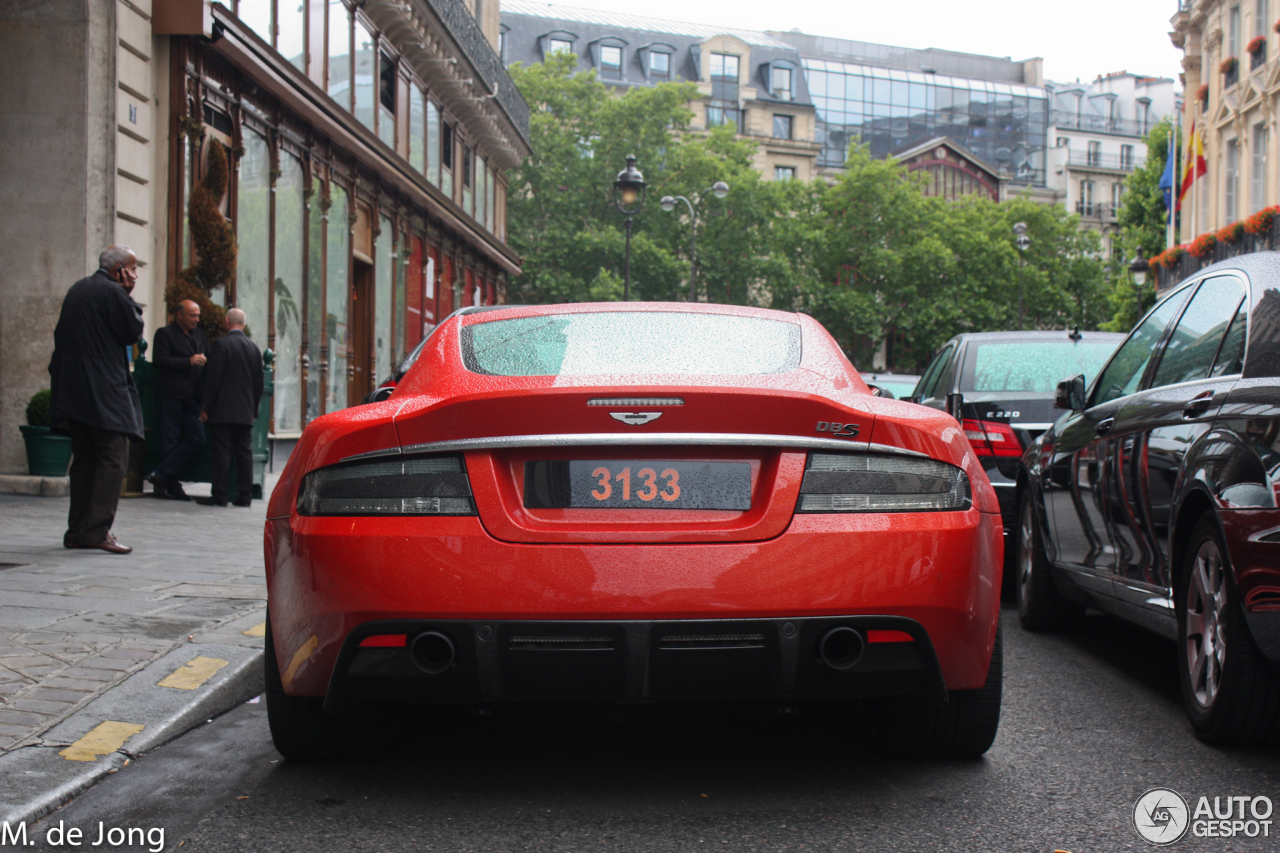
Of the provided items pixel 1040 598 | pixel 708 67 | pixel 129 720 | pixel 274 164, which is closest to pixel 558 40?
pixel 708 67

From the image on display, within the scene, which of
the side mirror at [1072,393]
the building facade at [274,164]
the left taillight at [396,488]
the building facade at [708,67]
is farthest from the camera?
the building facade at [708,67]

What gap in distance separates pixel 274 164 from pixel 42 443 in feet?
20.0

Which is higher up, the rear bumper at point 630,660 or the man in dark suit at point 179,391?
the man in dark suit at point 179,391

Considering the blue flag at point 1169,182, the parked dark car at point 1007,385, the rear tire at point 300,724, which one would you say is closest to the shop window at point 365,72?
the parked dark car at point 1007,385

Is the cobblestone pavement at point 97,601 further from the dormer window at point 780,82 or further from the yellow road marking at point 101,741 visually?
the dormer window at point 780,82

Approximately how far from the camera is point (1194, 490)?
168 inches

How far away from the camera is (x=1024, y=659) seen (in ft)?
19.0

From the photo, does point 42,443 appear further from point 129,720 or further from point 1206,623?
point 1206,623

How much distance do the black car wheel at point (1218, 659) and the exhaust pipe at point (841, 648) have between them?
4.21 feet

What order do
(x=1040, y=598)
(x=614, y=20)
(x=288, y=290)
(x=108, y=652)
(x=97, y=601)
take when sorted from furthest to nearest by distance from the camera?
(x=614, y=20), (x=288, y=290), (x=1040, y=598), (x=97, y=601), (x=108, y=652)

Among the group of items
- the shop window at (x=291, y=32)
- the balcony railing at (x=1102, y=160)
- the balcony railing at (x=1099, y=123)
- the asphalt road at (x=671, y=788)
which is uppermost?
the balcony railing at (x=1099, y=123)

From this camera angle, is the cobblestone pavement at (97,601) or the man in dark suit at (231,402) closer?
the cobblestone pavement at (97,601)

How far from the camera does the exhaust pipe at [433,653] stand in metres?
3.32

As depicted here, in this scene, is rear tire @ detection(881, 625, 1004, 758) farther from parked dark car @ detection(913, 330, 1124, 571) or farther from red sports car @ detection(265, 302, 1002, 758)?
parked dark car @ detection(913, 330, 1124, 571)
